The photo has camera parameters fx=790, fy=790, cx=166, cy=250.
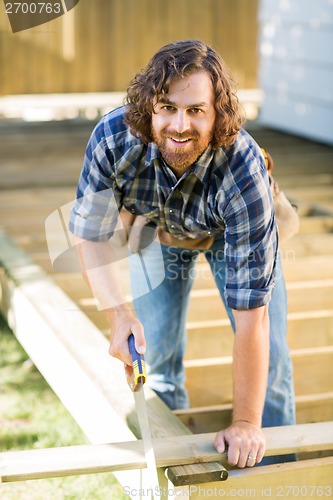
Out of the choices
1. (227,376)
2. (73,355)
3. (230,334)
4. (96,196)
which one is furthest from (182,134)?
(230,334)

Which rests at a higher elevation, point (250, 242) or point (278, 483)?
point (250, 242)

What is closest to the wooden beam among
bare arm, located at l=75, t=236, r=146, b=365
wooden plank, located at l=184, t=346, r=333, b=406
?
wooden plank, located at l=184, t=346, r=333, b=406

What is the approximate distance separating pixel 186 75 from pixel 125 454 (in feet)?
3.38

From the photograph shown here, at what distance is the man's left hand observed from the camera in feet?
7.14

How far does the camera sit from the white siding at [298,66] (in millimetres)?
7238

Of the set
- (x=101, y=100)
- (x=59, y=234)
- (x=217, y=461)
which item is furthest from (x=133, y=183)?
(x=101, y=100)

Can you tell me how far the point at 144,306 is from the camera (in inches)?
111

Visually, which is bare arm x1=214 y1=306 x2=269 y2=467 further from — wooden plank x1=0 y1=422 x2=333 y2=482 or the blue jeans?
the blue jeans

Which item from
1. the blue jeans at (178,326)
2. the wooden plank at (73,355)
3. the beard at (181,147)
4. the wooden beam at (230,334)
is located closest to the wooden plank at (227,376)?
the wooden beam at (230,334)

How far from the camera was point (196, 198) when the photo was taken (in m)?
2.28

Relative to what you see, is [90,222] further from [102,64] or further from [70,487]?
[102,64]

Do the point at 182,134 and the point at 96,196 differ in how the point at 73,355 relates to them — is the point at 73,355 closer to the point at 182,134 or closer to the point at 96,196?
the point at 96,196

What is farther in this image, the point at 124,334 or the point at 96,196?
the point at 96,196

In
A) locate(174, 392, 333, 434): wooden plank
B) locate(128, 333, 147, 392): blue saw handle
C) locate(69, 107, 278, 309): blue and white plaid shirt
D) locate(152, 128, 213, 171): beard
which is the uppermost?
locate(152, 128, 213, 171): beard
